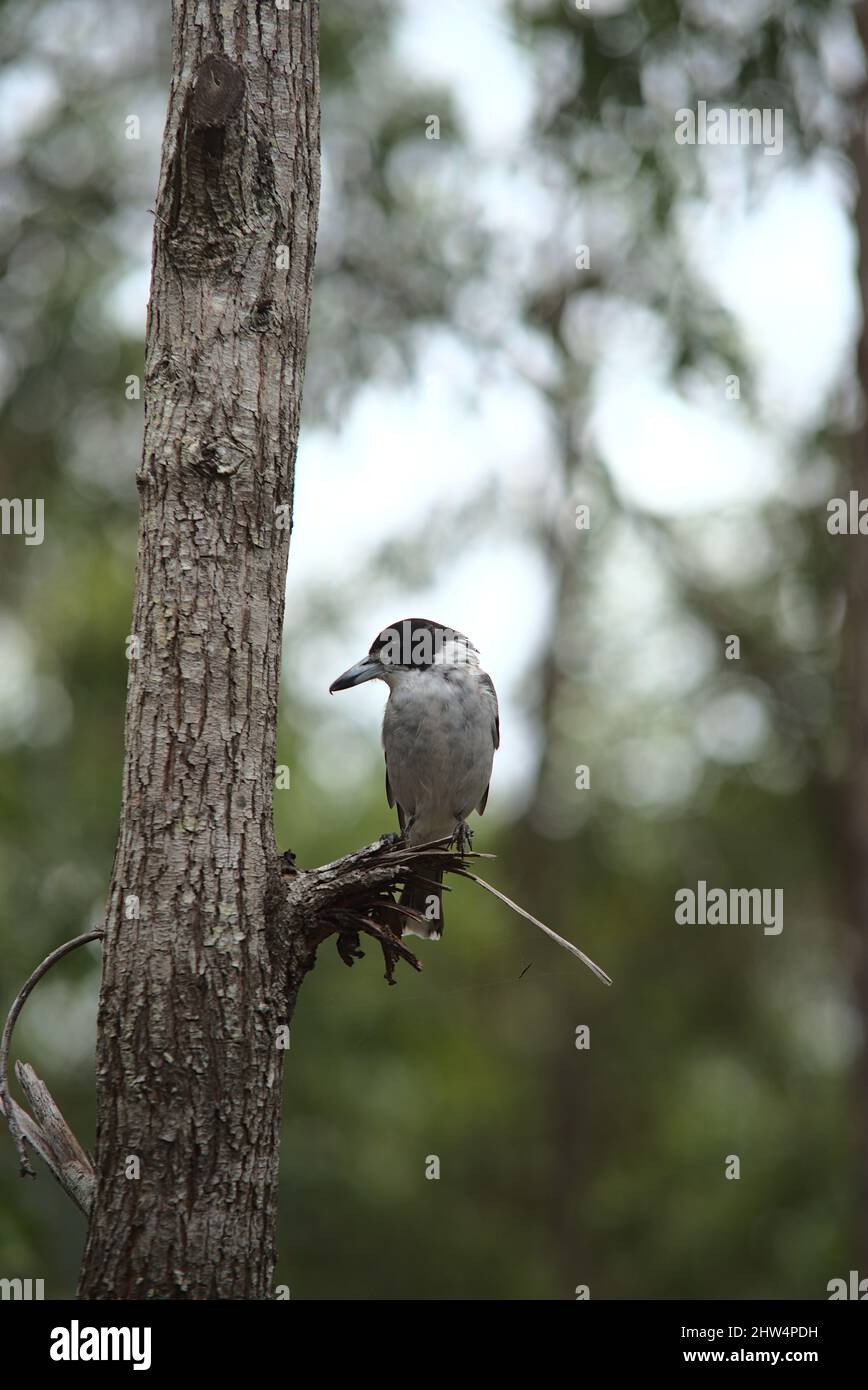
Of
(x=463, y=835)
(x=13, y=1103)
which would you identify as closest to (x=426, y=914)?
(x=463, y=835)

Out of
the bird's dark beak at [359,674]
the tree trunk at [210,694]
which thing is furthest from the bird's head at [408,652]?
the tree trunk at [210,694]

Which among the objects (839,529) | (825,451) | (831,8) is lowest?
(839,529)

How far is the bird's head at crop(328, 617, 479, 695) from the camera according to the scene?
5371 mm

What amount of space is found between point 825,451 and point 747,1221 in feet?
30.1

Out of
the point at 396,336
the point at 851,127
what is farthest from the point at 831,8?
the point at 396,336

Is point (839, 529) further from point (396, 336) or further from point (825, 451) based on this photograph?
point (396, 336)

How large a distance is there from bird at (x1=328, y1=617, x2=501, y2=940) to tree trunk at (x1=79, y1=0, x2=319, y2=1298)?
5.61ft

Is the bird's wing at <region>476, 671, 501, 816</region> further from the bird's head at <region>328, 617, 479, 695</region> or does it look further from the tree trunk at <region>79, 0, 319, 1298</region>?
the tree trunk at <region>79, 0, 319, 1298</region>

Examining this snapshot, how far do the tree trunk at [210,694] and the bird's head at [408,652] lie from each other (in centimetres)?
184

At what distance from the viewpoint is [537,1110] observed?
16156mm

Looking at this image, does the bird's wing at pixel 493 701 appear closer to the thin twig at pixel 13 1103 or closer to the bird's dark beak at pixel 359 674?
the bird's dark beak at pixel 359 674

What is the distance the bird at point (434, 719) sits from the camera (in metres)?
5.24

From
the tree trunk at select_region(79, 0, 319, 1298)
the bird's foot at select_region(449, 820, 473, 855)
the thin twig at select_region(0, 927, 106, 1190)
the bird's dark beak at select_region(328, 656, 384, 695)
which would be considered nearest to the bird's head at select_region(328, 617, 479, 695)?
the bird's dark beak at select_region(328, 656, 384, 695)

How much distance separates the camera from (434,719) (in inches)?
206
